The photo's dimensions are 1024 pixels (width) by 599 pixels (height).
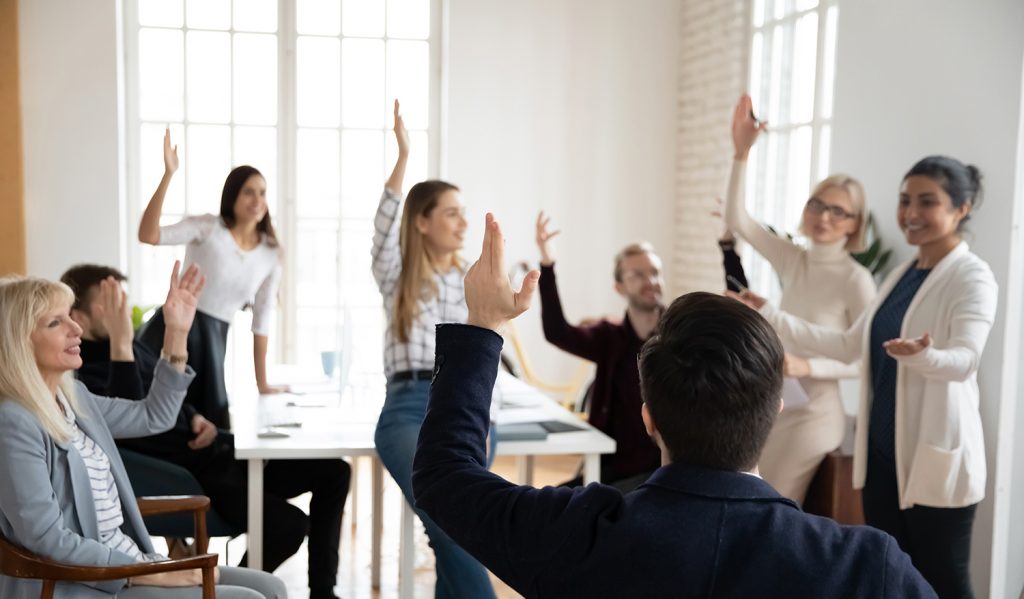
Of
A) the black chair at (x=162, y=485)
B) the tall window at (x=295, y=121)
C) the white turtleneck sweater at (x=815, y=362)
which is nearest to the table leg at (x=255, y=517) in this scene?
the black chair at (x=162, y=485)

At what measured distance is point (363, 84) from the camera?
6.17 meters

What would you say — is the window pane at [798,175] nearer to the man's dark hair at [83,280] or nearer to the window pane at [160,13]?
the man's dark hair at [83,280]

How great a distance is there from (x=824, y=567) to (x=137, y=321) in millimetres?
5206

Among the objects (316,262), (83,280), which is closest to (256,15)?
(316,262)

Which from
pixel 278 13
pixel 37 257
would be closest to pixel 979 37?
pixel 278 13

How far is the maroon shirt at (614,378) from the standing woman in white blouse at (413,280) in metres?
0.53

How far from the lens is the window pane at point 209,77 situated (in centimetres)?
596

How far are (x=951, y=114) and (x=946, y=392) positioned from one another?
49.5 inches

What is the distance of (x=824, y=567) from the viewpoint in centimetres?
100

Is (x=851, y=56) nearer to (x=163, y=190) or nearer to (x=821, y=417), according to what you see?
(x=821, y=417)

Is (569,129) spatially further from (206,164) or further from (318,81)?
(206,164)

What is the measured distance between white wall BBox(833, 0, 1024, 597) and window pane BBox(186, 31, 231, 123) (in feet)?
11.4

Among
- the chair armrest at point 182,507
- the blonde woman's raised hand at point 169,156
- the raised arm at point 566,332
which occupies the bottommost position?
the chair armrest at point 182,507

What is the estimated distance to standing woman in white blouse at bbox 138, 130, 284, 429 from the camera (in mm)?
3541
